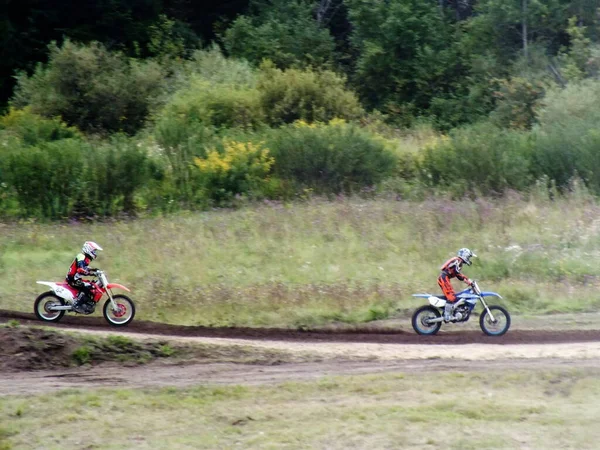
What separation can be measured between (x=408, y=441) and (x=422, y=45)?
3762cm

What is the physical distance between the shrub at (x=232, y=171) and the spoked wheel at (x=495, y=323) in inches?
496

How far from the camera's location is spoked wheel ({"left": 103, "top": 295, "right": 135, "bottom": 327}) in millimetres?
13859

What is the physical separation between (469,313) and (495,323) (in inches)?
16.7

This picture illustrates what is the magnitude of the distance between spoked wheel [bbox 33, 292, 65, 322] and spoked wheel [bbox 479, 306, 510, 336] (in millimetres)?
6844

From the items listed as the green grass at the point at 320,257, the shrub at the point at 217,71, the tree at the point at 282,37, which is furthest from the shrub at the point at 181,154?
the tree at the point at 282,37

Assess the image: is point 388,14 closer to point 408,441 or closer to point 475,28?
point 475,28

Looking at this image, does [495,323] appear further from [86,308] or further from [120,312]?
[86,308]

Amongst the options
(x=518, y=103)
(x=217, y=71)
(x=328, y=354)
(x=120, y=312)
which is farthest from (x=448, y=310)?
(x=217, y=71)

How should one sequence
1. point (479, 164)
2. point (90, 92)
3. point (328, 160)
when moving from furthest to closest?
point (90, 92) < point (328, 160) < point (479, 164)

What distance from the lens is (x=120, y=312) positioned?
547 inches

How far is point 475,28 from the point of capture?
4188 cm

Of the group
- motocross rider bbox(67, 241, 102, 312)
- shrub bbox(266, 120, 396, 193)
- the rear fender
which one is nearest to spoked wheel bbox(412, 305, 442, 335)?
motocross rider bbox(67, 241, 102, 312)

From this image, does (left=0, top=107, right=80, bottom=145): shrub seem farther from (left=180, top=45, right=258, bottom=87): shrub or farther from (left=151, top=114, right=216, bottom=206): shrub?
(left=180, top=45, right=258, bottom=87): shrub

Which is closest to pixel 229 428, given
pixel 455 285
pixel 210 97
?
pixel 455 285
